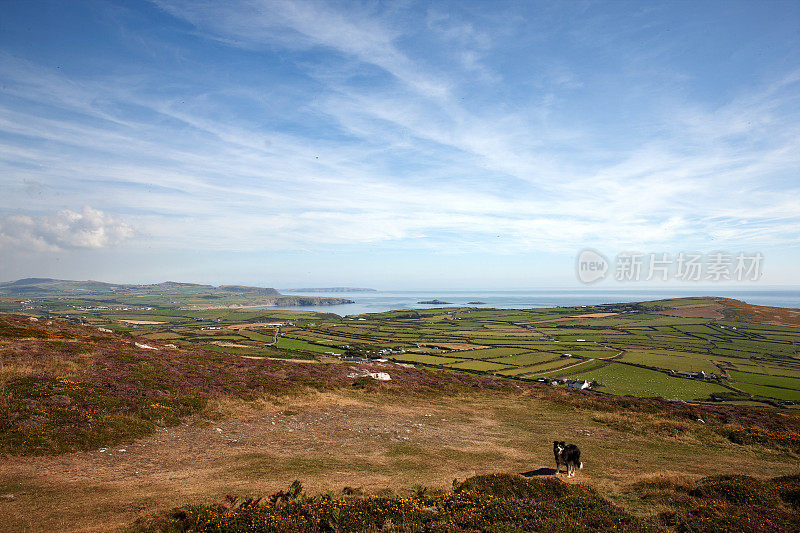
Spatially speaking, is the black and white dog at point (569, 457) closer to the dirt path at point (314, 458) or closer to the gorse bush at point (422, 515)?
the dirt path at point (314, 458)

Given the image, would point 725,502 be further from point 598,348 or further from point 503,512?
point 598,348

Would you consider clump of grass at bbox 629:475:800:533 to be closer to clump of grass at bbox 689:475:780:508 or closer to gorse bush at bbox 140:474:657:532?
clump of grass at bbox 689:475:780:508

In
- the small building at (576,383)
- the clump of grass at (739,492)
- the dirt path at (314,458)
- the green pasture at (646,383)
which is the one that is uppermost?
the clump of grass at (739,492)

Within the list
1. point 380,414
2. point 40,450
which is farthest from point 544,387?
point 40,450

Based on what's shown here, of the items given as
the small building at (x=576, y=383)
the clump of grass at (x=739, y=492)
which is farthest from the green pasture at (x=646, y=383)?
the clump of grass at (x=739, y=492)

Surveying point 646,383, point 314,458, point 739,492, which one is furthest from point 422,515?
point 646,383

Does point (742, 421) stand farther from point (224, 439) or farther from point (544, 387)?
point (224, 439)

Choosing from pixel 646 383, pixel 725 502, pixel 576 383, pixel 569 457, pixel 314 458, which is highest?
pixel 725 502

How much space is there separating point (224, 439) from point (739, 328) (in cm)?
19074

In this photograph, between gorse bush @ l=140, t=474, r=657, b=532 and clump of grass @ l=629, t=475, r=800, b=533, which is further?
clump of grass @ l=629, t=475, r=800, b=533

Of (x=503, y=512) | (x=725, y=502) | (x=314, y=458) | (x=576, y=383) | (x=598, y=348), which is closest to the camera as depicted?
(x=503, y=512)

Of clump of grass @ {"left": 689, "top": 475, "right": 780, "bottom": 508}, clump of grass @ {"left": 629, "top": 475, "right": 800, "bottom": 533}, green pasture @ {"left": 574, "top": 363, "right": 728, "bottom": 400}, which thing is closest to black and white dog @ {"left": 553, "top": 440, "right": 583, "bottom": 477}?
clump of grass @ {"left": 629, "top": 475, "right": 800, "bottom": 533}

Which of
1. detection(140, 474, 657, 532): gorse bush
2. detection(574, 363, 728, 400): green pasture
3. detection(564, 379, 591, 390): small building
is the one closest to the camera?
detection(140, 474, 657, 532): gorse bush

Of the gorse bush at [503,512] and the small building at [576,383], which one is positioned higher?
the gorse bush at [503,512]
